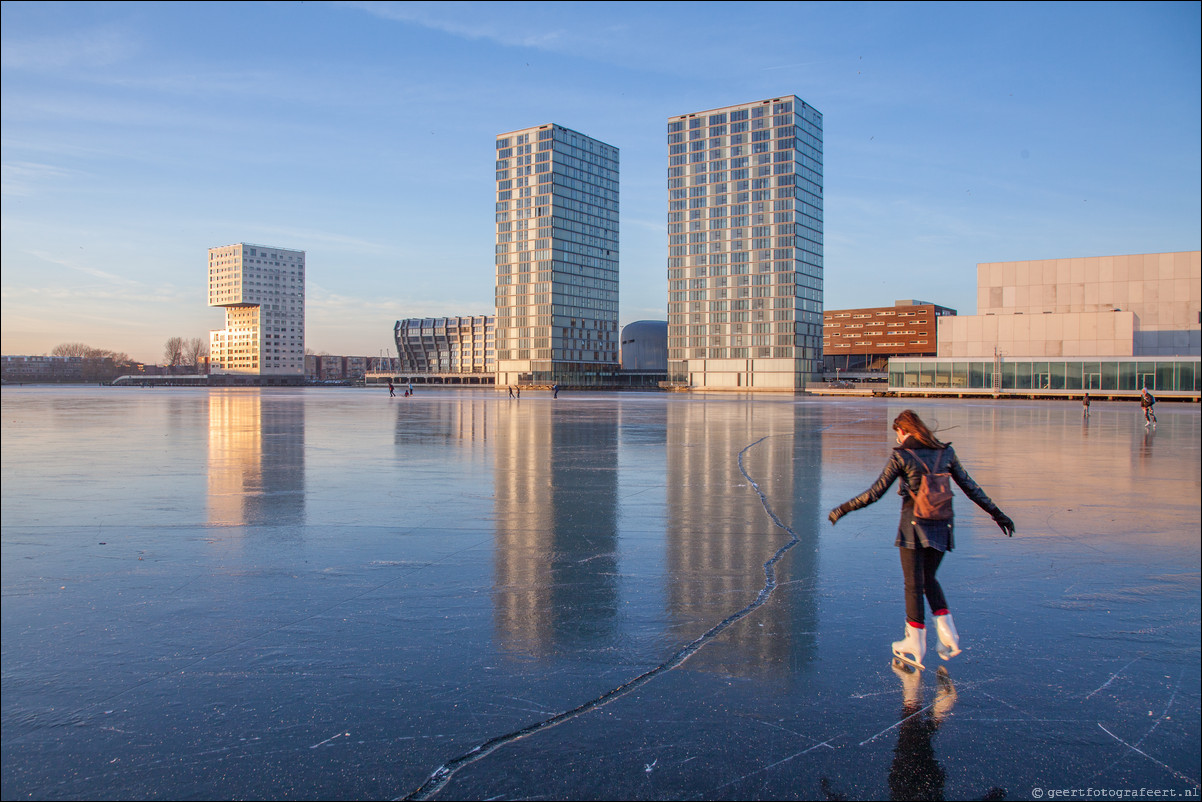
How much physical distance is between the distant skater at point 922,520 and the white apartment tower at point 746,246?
113 m

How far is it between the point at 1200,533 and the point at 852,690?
500cm

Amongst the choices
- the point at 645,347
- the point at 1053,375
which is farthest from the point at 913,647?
the point at 645,347

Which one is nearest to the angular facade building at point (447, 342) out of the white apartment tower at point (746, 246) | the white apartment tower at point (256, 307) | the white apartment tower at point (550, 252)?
the white apartment tower at point (550, 252)

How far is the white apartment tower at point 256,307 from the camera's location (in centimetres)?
18612

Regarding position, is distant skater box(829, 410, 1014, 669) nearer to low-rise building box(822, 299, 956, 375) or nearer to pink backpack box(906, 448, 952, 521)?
pink backpack box(906, 448, 952, 521)

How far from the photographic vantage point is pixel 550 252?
136m

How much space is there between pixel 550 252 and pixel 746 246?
3567 centimetres

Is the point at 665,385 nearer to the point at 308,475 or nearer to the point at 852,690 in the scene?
the point at 308,475

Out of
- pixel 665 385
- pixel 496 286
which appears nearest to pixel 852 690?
pixel 665 385

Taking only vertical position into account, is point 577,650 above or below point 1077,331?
below

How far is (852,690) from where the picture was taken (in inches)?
167

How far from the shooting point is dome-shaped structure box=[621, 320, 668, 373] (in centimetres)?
15838

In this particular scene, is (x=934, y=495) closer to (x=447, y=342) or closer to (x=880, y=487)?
(x=880, y=487)

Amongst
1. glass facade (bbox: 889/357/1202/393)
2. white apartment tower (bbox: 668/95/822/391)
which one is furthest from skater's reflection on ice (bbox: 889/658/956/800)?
white apartment tower (bbox: 668/95/822/391)
